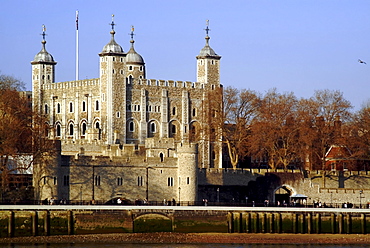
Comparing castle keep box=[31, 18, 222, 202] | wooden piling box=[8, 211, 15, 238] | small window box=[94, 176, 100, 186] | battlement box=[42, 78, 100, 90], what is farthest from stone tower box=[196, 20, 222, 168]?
wooden piling box=[8, 211, 15, 238]

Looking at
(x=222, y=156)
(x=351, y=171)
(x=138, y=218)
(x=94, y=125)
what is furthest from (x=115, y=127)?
(x=138, y=218)

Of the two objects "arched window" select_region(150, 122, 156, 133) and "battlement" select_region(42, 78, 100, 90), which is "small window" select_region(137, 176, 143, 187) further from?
"arched window" select_region(150, 122, 156, 133)

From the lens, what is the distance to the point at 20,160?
281ft

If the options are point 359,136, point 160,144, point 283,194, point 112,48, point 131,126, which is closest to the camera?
point 160,144

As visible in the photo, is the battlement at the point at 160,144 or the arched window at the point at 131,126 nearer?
the battlement at the point at 160,144

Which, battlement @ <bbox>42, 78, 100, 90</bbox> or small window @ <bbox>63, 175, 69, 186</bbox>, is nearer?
small window @ <bbox>63, 175, 69, 186</bbox>

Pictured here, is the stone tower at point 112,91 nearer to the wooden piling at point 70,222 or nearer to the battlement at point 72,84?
the battlement at point 72,84

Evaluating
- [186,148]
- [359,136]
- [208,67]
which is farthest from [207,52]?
[186,148]

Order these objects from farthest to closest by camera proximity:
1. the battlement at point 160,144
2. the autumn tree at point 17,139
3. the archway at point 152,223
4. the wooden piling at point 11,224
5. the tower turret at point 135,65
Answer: the tower turret at point 135,65 < the battlement at point 160,144 < the autumn tree at point 17,139 < the archway at point 152,223 < the wooden piling at point 11,224

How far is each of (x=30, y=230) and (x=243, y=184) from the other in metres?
27.3

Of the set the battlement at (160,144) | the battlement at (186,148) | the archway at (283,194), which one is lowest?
the archway at (283,194)

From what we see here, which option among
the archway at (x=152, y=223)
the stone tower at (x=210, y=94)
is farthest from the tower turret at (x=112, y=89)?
the archway at (x=152, y=223)

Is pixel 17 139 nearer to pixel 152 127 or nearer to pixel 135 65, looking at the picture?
pixel 152 127

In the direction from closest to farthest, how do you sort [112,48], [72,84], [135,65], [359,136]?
[359,136], [112,48], [72,84], [135,65]
